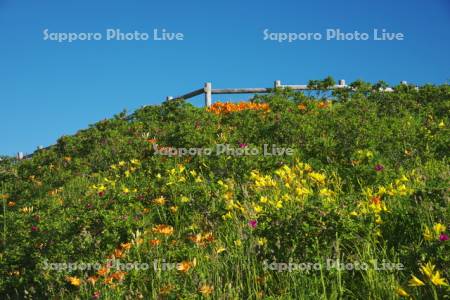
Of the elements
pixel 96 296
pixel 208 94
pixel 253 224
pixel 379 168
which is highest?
pixel 208 94

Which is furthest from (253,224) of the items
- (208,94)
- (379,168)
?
(208,94)

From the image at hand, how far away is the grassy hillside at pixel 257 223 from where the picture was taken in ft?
12.7

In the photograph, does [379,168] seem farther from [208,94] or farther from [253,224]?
[208,94]

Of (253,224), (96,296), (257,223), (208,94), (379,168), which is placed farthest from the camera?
(208,94)

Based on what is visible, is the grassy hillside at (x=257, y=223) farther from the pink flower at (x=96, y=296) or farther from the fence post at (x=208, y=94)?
the fence post at (x=208, y=94)

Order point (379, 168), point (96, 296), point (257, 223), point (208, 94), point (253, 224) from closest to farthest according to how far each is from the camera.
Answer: point (96, 296)
point (257, 223)
point (253, 224)
point (379, 168)
point (208, 94)

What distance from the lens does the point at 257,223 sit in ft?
14.4

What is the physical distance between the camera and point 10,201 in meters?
10.4

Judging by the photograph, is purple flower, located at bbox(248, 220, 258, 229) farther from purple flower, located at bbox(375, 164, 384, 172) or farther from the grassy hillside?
purple flower, located at bbox(375, 164, 384, 172)

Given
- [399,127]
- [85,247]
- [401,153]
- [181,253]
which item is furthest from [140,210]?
[399,127]

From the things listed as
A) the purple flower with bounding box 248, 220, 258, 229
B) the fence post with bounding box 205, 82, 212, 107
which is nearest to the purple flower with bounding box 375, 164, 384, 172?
the purple flower with bounding box 248, 220, 258, 229

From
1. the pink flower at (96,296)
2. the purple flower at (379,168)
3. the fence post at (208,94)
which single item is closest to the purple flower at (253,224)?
the pink flower at (96,296)

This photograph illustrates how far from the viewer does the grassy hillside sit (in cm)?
388

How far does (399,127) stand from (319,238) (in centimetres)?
501
